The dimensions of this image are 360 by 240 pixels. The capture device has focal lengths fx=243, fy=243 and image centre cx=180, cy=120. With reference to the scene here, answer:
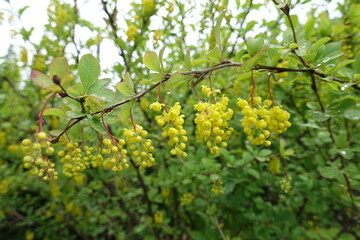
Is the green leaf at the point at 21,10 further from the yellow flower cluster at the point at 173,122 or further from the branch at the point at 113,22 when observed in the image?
the yellow flower cluster at the point at 173,122

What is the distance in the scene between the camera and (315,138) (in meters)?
2.19

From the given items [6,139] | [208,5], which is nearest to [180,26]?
[208,5]

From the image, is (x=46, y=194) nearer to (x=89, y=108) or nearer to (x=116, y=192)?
(x=116, y=192)

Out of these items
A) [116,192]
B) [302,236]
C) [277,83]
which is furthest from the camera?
[116,192]

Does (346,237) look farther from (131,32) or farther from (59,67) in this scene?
(131,32)

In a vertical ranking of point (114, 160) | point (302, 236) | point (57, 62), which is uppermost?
point (57, 62)

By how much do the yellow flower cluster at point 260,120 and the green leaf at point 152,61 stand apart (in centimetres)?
35

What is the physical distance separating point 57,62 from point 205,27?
161cm

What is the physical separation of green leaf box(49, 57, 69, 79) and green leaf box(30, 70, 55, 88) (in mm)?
43

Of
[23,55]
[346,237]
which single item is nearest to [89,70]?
Answer: [346,237]

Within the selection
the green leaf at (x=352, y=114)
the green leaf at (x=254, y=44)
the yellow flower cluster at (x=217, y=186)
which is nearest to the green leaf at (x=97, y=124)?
the green leaf at (x=254, y=44)

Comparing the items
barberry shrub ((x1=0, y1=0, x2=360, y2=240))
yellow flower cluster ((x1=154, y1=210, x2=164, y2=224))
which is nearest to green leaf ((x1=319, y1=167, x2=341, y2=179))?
barberry shrub ((x1=0, y1=0, x2=360, y2=240))

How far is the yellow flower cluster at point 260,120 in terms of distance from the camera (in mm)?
931

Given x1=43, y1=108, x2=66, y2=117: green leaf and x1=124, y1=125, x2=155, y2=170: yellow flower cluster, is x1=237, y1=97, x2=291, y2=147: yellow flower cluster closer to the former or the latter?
x1=124, y1=125, x2=155, y2=170: yellow flower cluster
